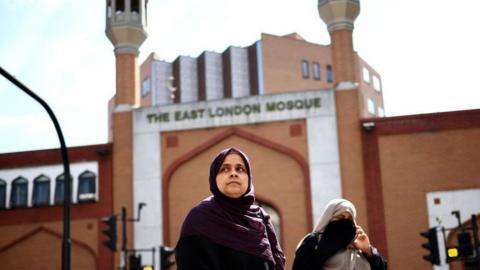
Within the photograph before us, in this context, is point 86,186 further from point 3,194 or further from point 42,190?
point 3,194

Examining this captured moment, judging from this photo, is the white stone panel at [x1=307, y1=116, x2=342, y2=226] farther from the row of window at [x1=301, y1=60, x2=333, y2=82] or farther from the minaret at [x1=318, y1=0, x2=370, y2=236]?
the row of window at [x1=301, y1=60, x2=333, y2=82]

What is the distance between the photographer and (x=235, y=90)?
48.2 m

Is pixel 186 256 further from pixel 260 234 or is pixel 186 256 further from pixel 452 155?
pixel 452 155

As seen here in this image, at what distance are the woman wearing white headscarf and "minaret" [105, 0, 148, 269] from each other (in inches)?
831

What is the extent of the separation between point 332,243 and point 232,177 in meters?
1.32

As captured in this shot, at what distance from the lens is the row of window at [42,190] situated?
86.3 ft

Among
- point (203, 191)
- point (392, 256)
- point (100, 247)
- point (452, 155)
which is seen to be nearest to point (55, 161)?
point (100, 247)

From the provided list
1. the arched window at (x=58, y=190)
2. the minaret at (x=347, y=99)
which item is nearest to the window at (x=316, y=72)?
the minaret at (x=347, y=99)

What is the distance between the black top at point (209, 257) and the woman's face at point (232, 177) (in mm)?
325

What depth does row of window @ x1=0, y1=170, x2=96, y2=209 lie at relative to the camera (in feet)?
86.3

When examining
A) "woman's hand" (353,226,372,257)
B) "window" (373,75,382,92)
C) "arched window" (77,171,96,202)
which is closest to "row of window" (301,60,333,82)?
"window" (373,75,382,92)

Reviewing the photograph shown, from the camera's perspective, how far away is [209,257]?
3605 mm

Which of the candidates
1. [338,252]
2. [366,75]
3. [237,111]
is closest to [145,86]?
[366,75]

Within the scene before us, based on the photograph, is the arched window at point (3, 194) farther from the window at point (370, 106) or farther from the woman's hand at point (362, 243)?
the window at point (370, 106)
